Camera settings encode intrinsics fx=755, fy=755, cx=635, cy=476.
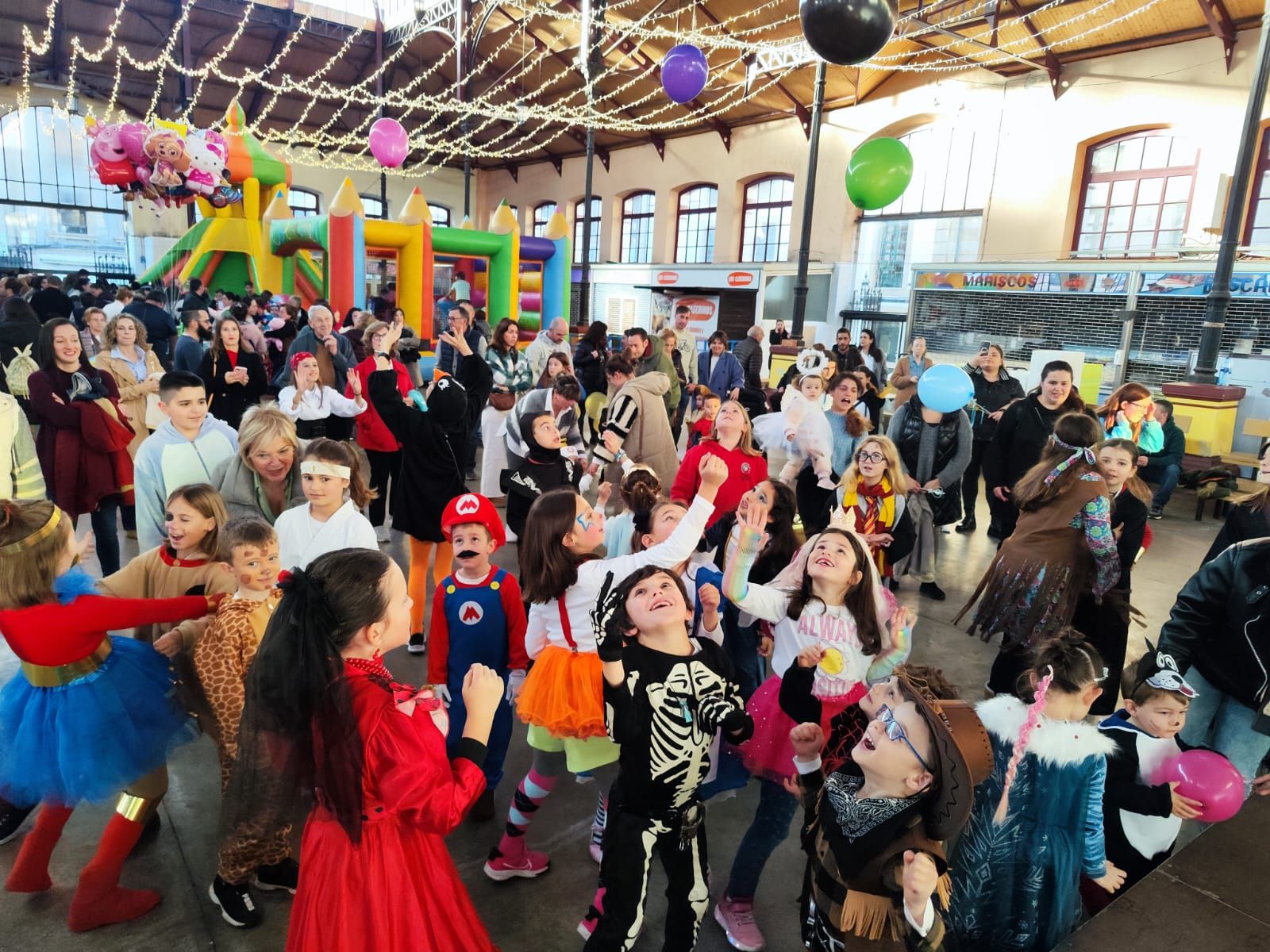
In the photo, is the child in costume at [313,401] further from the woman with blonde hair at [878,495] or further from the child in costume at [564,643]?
the woman with blonde hair at [878,495]

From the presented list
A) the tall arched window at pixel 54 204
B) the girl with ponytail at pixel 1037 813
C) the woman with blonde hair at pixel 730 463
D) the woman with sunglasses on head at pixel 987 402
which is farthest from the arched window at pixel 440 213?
the girl with ponytail at pixel 1037 813

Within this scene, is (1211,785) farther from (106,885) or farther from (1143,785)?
(106,885)

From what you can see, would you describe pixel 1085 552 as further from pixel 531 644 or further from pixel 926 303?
pixel 926 303

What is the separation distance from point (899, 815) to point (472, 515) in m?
1.60

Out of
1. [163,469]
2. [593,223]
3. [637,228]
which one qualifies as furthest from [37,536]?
[593,223]

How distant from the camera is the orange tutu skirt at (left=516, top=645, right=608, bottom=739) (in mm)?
2309

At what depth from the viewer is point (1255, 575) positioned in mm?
2482

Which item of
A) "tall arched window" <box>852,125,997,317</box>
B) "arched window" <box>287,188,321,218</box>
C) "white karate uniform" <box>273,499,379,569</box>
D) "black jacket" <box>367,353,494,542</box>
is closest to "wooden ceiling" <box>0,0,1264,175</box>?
"tall arched window" <box>852,125,997,317</box>

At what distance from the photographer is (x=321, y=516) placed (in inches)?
113

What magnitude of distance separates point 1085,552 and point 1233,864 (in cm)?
145

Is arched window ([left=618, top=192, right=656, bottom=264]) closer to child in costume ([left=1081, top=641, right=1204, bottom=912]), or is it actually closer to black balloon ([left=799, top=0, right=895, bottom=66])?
black balloon ([left=799, top=0, right=895, bottom=66])

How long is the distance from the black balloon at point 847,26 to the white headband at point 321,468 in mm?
3887

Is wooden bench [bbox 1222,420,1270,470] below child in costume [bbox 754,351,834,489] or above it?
below

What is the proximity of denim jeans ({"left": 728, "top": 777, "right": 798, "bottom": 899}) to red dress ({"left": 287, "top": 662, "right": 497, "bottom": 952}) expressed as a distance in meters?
0.96
